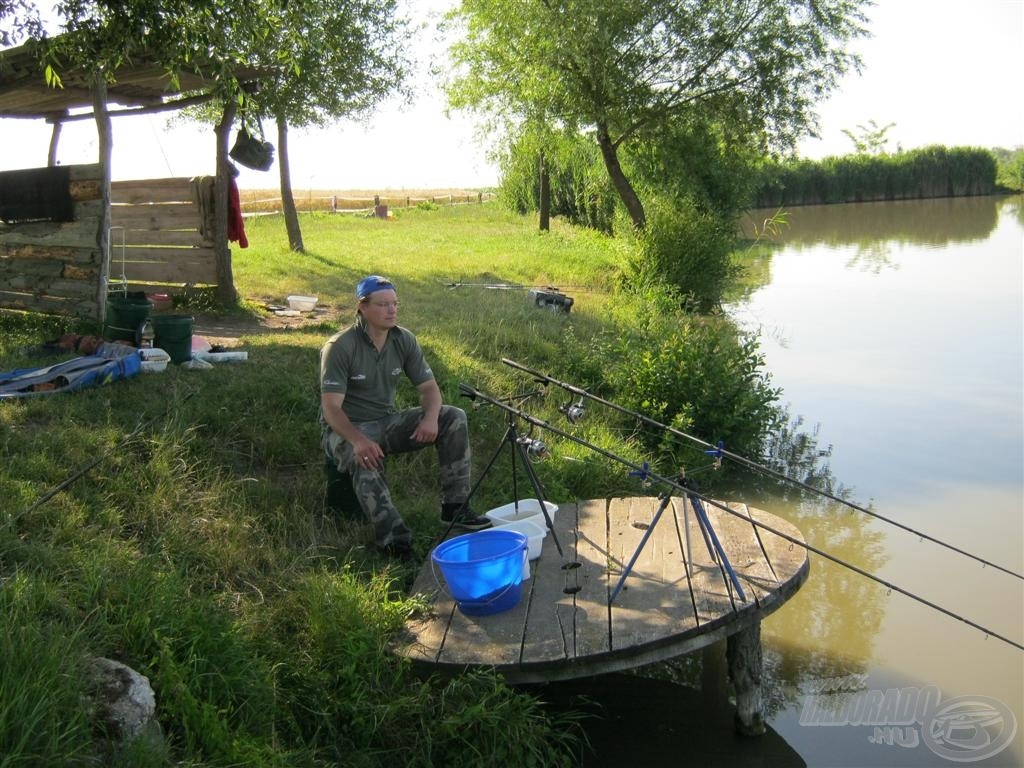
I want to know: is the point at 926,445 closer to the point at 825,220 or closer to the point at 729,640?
the point at 729,640

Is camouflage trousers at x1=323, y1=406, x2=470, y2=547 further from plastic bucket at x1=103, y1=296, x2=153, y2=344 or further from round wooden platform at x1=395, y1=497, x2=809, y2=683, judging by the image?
plastic bucket at x1=103, y1=296, x2=153, y2=344

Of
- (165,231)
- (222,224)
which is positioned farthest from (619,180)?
(165,231)

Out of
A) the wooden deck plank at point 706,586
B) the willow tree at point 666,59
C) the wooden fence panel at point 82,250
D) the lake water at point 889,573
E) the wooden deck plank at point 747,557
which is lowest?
the lake water at point 889,573

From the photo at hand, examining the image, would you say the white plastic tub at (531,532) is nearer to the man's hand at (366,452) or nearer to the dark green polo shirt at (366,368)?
the man's hand at (366,452)

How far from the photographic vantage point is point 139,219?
11.9 m

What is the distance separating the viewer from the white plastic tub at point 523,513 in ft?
17.9

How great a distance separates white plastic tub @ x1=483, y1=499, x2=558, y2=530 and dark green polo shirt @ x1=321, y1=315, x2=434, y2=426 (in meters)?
0.86

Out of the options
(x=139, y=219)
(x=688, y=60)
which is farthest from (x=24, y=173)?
(x=688, y=60)

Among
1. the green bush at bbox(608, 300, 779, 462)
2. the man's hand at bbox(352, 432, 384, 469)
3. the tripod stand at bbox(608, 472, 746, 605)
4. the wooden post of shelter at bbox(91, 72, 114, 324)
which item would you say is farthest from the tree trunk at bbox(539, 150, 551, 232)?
the tripod stand at bbox(608, 472, 746, 605)

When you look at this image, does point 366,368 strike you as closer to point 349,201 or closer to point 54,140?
point 54,140

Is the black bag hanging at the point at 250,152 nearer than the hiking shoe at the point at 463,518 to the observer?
No

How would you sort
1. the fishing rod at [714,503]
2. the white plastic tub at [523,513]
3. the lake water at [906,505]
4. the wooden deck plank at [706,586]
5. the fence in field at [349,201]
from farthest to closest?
the fence in field at [349,201]
the white plastic tub at [523,513]
the lake water at [906,505]
the wooden deck plank at [706,586]
the fishing rod at [714,503]

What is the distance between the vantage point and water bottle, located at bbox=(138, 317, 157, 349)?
7543mm

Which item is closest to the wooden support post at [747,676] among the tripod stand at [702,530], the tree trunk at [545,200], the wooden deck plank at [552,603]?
the tripod stand at [702,530]
